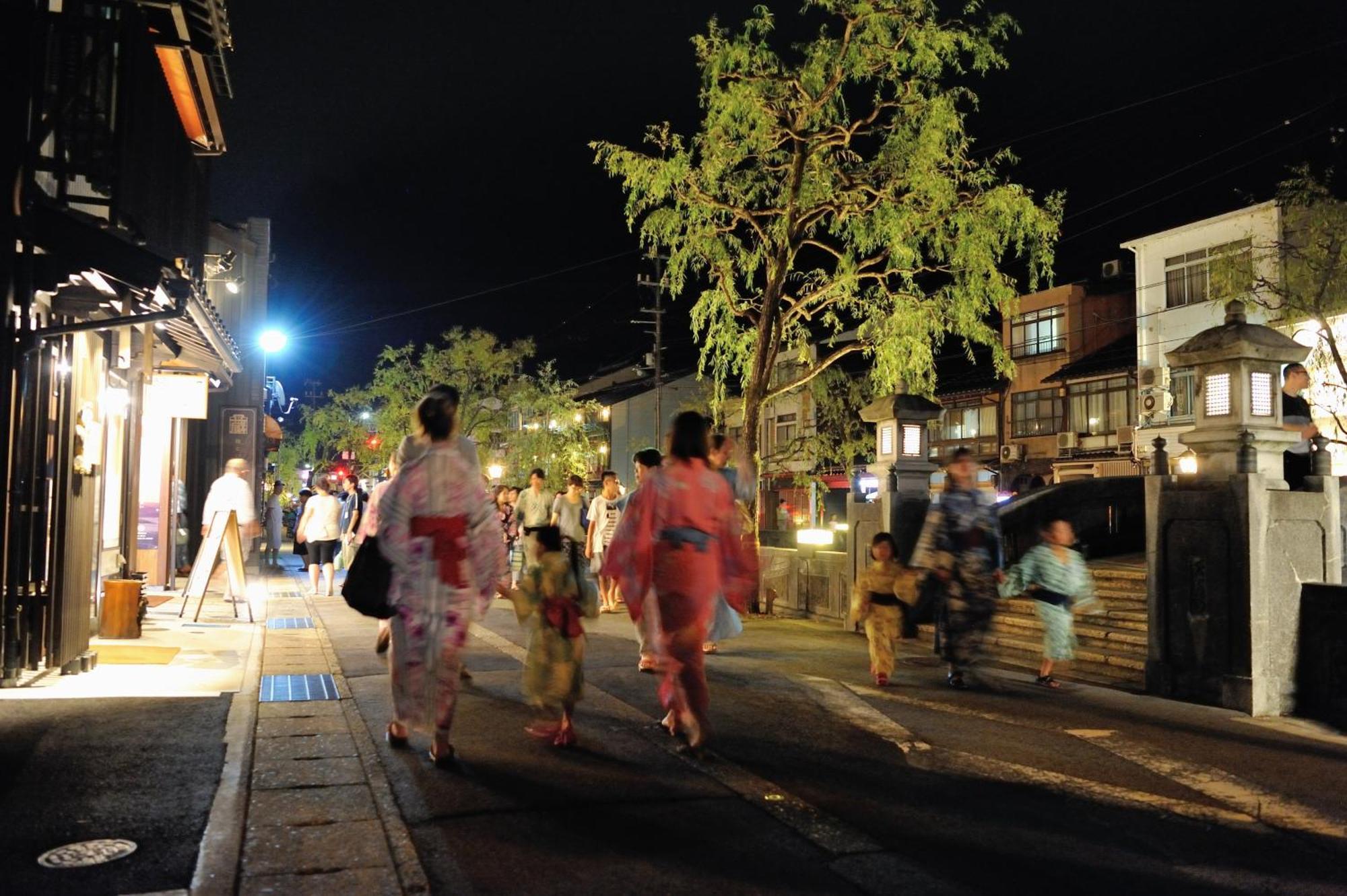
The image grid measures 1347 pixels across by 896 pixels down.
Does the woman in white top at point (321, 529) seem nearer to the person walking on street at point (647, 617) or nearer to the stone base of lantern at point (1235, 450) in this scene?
the person walking on street at point (647, 617)

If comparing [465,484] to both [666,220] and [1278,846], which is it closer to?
[1278,846]

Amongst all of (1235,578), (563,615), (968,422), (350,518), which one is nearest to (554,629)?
(563,615)

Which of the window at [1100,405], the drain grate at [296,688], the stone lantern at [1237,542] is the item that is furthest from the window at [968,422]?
the drain grate at [296,688]

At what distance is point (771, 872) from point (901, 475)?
9.12 metres

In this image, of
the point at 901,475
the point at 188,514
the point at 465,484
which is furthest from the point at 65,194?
the point at 188,514

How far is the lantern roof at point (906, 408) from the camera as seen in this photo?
12617 mm

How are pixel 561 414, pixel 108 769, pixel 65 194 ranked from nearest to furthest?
pixel 108 769 → pixel 65 194 → pixel 561 414

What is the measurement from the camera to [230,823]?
14.6ft

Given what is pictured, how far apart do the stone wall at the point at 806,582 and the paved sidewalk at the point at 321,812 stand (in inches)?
311

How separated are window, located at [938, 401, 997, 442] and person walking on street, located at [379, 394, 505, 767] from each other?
35601mm

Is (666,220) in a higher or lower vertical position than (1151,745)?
higher

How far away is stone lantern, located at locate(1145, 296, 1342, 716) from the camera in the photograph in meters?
7.93

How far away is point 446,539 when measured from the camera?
5.68 metres

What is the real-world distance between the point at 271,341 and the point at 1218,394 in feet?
73.4
